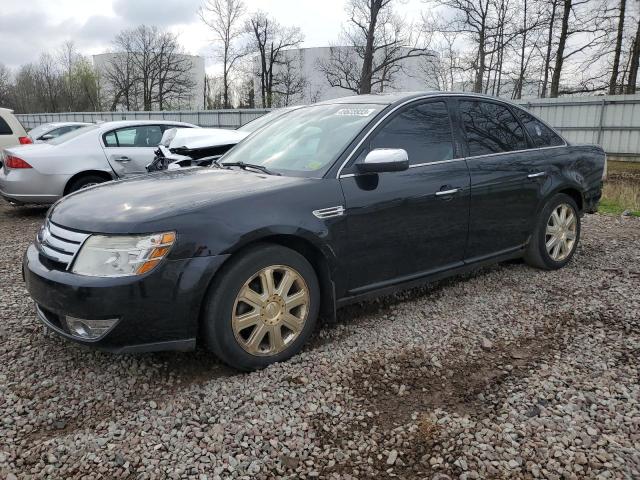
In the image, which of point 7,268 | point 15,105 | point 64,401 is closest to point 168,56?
point 15,105

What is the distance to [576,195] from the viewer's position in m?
4.95

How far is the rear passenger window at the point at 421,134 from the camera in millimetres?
3552

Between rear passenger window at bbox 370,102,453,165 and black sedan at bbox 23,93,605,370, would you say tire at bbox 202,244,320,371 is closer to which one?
black sedan at bbox 23,93,605,370

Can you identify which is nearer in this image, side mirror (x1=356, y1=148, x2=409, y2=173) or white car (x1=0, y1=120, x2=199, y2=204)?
side mirror (x1=356, y1=148, x2=409, y2=173)

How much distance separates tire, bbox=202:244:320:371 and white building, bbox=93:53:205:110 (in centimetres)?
4590

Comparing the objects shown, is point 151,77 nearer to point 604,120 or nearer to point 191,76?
point 191,76

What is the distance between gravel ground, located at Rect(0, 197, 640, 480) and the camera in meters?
2.24

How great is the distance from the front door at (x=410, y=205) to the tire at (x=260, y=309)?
39 centimetres

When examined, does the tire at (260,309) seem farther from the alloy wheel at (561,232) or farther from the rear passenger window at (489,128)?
the alloy wheel at (561,232)

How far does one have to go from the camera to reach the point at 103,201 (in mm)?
2967

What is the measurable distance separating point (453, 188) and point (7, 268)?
14.5 ft

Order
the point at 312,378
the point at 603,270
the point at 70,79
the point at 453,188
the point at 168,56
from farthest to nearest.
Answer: the point at 70,79
the point at 168,56
the point at 603,270
the point at 453,188
the point at 312,378

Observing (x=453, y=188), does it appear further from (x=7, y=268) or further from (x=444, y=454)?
(x=7, y=268)

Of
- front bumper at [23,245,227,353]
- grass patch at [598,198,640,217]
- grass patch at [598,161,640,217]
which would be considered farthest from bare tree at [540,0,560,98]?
front bumper at [23,245,227,353]
